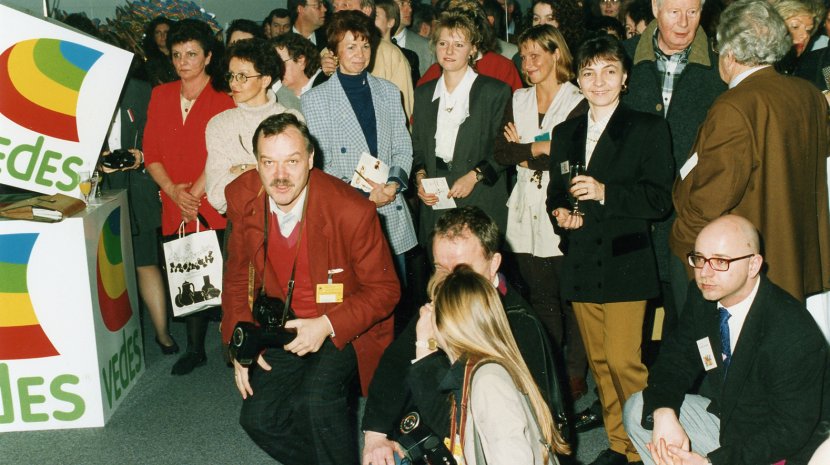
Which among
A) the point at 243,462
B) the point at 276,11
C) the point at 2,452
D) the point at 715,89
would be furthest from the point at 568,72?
the point at 276,11

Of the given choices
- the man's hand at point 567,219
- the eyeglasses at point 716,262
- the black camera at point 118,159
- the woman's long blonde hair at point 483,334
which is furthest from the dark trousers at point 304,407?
the black camera at point 118,159

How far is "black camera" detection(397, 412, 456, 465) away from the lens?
216 centimetres

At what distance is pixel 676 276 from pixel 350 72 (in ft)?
5.89

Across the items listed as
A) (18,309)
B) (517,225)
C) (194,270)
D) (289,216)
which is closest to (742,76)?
Answer: (517,225)

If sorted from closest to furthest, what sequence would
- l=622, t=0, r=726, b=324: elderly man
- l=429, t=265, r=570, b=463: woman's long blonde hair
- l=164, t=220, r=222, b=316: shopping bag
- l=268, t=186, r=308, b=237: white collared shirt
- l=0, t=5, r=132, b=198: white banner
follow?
l=429, t=265, r=570, b=463: woman's long blonde hair → l=268, t=186, r=308, b=237: white collared shirt → l=622, t=0, r=726, b=324: elderly man → l=0, t=5, r=132, b=198: white banner → l=164, t=220, r=222, b=316: shopping bag

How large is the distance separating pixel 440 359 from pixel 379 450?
1.44 feet

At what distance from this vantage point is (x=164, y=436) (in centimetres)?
357

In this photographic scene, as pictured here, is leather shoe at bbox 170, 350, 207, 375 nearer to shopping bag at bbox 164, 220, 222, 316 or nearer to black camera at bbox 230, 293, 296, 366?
shopping bag at bbox 164, 220, 222, 316

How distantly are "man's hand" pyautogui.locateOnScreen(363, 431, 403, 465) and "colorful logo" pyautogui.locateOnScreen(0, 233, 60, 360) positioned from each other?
68.7 inches

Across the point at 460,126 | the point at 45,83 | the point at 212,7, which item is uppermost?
the point at 212,7

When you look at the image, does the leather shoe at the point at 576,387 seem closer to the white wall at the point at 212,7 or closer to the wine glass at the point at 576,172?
the wine glass at the point at 576,172

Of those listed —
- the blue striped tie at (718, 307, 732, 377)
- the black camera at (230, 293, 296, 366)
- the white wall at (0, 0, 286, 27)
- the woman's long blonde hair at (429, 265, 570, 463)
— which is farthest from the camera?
the white wall at (0, 0, 286, 27)

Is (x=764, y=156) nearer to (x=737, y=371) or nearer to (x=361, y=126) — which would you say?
(x=737, y=371)

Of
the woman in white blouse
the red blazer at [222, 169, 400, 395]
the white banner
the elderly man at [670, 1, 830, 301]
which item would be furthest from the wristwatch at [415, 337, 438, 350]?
the white banner
